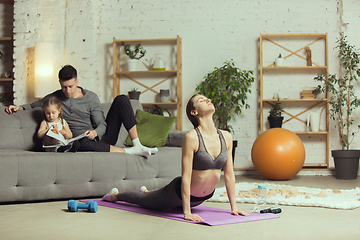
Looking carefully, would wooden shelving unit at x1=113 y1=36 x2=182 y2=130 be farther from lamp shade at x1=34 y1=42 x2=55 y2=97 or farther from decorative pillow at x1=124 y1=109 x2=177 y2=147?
decorative pillow at x1=124 y1=109 x2=177 y2=147

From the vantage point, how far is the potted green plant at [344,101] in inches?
172

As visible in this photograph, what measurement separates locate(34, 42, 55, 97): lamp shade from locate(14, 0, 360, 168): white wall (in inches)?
6.4

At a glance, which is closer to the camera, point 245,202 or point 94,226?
point 94,226

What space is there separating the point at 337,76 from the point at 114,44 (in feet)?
10.0

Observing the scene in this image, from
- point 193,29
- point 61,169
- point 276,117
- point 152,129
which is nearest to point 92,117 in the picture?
point 152,129

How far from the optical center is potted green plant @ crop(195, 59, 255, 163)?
15.4 feet

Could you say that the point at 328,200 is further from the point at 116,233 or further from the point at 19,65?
the point at 19,65

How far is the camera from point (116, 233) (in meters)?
1.83

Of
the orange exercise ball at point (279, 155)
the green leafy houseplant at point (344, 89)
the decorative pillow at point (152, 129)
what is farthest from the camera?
the green leafy houseplant at point (344, 89)

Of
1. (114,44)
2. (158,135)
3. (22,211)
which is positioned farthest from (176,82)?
(22,211)

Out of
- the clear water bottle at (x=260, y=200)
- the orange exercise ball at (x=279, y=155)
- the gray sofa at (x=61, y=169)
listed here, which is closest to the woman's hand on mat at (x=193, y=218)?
the clear water bottle at (x=260, y=200)

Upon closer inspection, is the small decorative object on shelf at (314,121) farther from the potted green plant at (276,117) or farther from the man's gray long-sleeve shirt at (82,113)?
the man's gray long-sleeve shirt at (82,113)

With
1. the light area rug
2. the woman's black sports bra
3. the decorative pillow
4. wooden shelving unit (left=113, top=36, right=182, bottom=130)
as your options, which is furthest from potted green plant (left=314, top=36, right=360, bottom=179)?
the woman's black sports bra

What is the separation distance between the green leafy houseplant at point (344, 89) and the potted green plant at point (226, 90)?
3.08 feet
